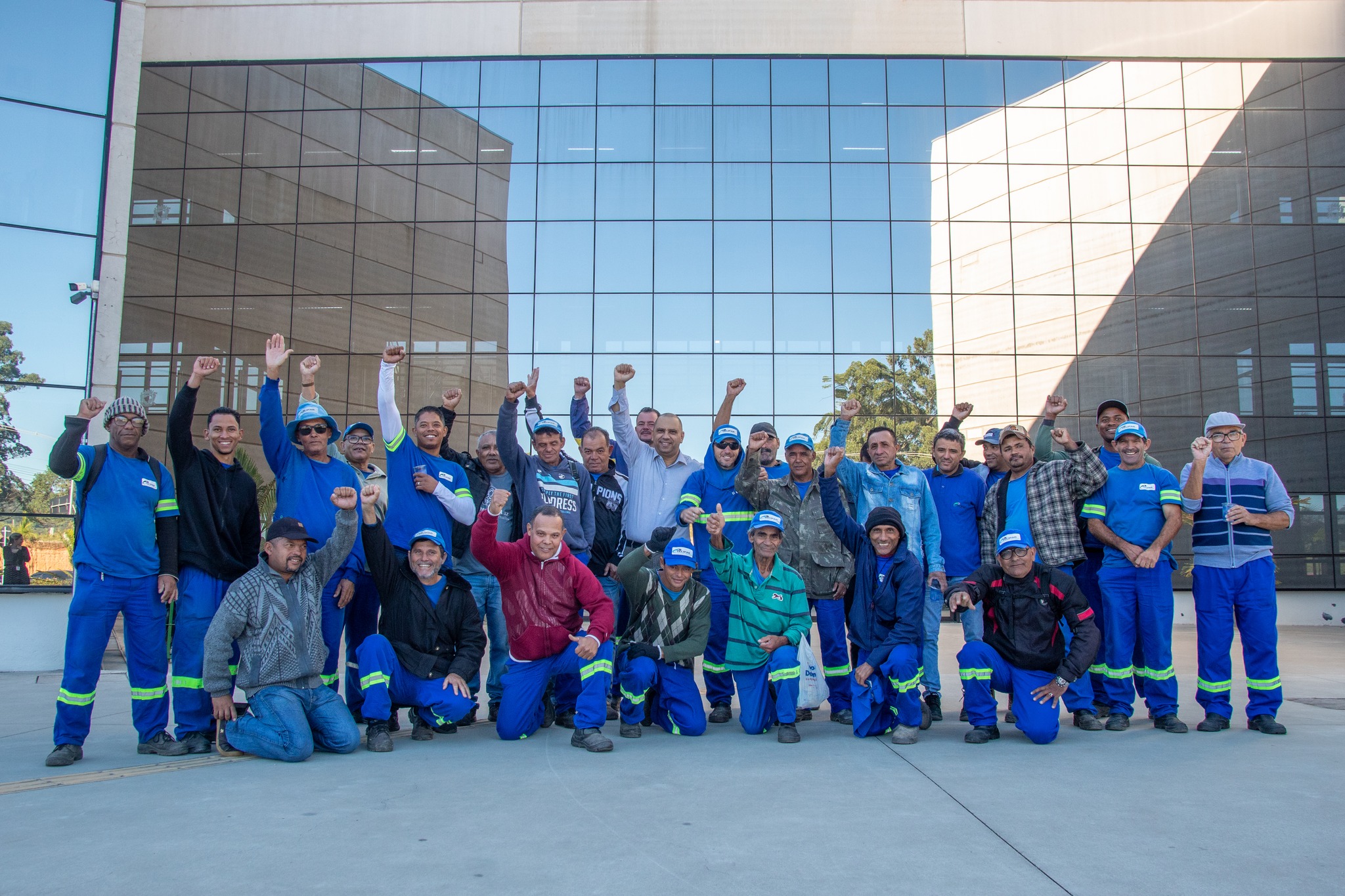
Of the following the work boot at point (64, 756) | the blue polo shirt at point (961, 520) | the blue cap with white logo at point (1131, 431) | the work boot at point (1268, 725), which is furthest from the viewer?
the blue polo shirt at point (961, 520)

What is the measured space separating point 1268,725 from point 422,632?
5373 millimetres

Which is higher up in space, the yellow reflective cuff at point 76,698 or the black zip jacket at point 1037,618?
the black zip jacket at point 1037,618

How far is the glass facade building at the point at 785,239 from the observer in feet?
71.2

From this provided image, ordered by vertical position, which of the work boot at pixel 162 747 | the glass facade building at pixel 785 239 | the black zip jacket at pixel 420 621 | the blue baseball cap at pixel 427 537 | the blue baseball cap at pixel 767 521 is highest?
the glass facade building at pixel 785 239

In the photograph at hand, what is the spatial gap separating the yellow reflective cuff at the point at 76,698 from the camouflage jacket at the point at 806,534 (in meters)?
4.13

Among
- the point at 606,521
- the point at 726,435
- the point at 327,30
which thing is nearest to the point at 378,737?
the point at 606,521

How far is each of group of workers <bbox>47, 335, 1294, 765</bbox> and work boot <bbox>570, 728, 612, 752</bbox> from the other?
1.2 inches

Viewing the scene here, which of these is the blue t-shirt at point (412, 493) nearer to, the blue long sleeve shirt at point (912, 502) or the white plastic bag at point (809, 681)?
the white plastic bag at point (809, 681)

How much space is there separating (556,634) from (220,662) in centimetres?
192

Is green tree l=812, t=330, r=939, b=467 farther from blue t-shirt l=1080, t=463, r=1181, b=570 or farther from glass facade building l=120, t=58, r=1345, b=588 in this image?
blue t-shirt l=1080, t=463, r=1181, b=570

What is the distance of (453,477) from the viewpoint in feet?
20.8

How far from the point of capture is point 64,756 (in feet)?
16.1


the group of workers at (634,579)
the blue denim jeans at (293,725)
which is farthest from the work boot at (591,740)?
the blue denim jeans at (293,725)

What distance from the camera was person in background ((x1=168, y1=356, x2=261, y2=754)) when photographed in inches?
207
